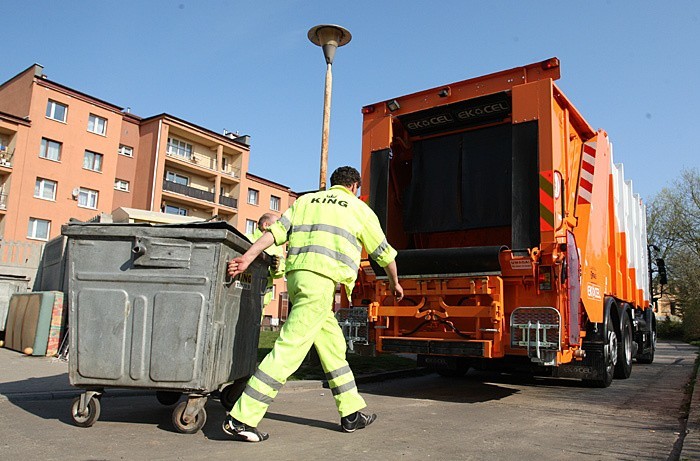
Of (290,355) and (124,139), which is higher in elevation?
(124,139)

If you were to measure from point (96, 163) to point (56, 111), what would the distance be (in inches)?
135

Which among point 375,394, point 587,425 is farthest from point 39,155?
point 587,425

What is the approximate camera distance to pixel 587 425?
4461mm

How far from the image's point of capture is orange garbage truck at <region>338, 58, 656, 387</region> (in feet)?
17.4

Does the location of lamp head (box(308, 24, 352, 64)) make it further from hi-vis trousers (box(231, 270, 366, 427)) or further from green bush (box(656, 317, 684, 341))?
green bush (box(656, 317, 684, 341))

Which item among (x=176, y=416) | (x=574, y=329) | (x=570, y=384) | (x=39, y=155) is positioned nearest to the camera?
(x=176, y=416)

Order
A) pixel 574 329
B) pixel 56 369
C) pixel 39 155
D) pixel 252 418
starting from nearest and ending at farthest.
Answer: pixel 252 418 → pixel 574 329 → pixel 56 369 → pixel 39 155

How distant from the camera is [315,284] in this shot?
12.1 feet

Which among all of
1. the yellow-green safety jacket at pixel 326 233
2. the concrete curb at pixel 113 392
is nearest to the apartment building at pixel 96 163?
the concrete curb at pixel 113 392

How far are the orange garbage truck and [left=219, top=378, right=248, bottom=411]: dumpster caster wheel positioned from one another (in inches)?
69.5

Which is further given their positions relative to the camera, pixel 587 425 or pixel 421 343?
pixel 421 343

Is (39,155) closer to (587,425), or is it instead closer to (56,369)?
(56,369)

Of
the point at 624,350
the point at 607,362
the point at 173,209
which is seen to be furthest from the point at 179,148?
the point at 607,362

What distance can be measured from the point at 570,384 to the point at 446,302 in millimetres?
2710
